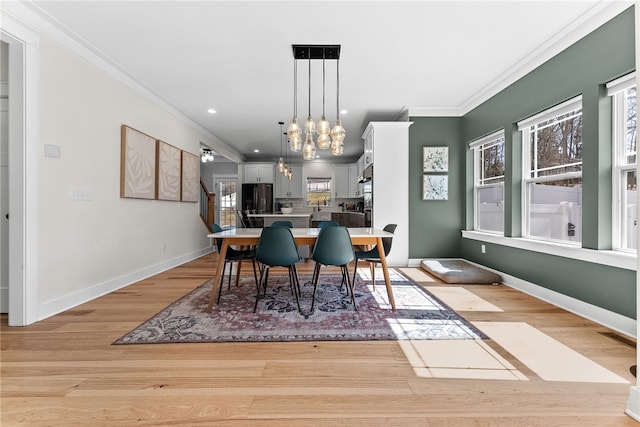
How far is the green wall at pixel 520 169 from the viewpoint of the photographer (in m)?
2.36

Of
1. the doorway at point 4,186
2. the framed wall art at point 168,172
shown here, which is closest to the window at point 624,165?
the framed wall art at point 168,172

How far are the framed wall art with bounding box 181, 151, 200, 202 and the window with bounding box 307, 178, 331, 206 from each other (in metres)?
3.77

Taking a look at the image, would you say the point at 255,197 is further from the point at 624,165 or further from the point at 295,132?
the point at 624,165

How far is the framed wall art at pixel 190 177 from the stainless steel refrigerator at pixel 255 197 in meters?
2.64

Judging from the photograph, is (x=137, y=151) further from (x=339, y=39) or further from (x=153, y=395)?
(x=153, y=395)

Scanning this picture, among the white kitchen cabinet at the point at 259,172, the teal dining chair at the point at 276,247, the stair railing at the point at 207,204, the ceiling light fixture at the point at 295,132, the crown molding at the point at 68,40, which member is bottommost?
the teal dining chair at the point at 276,247

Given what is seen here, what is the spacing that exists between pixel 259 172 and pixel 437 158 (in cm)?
543

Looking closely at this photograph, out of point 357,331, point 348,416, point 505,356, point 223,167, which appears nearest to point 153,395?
point 348,416

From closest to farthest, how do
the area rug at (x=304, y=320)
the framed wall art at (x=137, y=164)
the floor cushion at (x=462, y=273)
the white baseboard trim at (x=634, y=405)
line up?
the white baseboard trim at (x=634, y=405), the area rug at (x=304, y=320), the framed wall art at (x=137, y=164), the floor cushion at (x=462, y=273)

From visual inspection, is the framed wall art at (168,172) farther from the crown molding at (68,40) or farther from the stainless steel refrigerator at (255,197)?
the stainless steel refrigerator at (255,197)

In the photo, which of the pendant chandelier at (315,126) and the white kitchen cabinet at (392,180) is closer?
the pendant chandelier at (315,126)

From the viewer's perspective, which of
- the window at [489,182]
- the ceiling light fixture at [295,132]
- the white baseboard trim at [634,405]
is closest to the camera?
the white baseboard trim at [634,405]

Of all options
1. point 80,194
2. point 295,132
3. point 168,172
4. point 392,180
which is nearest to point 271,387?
point 295,132

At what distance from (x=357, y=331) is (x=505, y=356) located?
1020 mm
